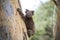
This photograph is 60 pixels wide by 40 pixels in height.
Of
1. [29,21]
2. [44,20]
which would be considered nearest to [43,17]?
[44,20]

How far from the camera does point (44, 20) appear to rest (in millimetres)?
7504

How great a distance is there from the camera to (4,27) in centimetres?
152

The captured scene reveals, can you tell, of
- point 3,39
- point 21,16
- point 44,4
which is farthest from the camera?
point 44,4

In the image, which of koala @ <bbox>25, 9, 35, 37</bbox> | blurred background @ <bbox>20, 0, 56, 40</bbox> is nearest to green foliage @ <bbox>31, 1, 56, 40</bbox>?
blurred background @ <bbox>20, 0, 56, 40</bbox>

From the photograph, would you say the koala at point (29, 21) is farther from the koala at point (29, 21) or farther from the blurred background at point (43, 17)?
the blurred background at point (43, 17)

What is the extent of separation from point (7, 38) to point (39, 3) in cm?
610

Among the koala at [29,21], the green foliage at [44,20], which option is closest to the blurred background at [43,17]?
the green foliage at [44,20]

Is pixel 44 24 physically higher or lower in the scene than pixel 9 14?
lower

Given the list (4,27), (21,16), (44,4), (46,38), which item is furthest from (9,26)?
(44,4)

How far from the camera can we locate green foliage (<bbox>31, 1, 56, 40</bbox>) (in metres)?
7.10

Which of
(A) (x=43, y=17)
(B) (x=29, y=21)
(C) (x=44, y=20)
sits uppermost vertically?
(B) (x=29, y=21)

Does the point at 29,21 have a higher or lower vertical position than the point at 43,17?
higher

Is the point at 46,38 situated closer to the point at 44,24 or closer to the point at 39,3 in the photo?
the point at 44,24

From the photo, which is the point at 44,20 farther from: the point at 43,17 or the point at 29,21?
the point at 29,21
